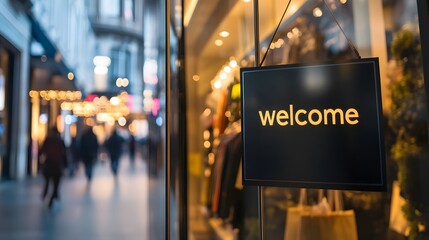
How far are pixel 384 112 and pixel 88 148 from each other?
6.93m

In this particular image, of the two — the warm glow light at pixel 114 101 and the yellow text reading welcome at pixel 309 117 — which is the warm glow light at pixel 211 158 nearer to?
the yellow text reading welcome at pixel 309 117

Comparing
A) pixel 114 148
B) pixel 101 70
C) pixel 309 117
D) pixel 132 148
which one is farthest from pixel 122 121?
pixel 309 117

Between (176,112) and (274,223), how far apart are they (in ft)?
3.31

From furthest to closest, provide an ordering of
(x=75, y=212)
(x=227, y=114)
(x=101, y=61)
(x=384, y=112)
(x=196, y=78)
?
(x=101, y=61), (x=75, y=212), (x=196, y=78), (x=227, y=114), (x=384, y=112)

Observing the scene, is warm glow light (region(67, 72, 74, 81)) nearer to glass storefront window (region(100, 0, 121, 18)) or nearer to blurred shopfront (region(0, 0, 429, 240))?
glass storefront window (region(100, 0, 121, 18))

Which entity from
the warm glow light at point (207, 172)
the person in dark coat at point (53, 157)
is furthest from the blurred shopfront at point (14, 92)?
the warm glow light at point (207, 172)

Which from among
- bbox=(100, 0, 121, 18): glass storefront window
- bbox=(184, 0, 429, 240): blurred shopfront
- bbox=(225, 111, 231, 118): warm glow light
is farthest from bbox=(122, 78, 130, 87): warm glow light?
bbox=(225, 111, 231, 118): warm glow light

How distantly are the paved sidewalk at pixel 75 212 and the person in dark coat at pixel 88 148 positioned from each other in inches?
19.8

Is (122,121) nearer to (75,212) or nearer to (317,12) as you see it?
(75,212)

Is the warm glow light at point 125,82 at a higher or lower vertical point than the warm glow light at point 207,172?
higher

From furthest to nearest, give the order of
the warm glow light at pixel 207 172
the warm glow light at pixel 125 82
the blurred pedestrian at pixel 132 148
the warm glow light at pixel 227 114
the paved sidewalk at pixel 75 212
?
1. the blurred pedestrian at pixel 132 148
2. the warm glow light at pixel 125 82
3. the paved sidewalk at pixel 75 212
4. the warm glow light at pixel 207 172
5. the warm glow light at pixel 227 114

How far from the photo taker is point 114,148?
31.3ft

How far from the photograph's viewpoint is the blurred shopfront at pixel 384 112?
1.83 m

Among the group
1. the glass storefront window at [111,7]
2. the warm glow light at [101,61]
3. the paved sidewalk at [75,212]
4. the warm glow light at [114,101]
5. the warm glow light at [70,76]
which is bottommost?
the paved sidewalk at [75,212]
